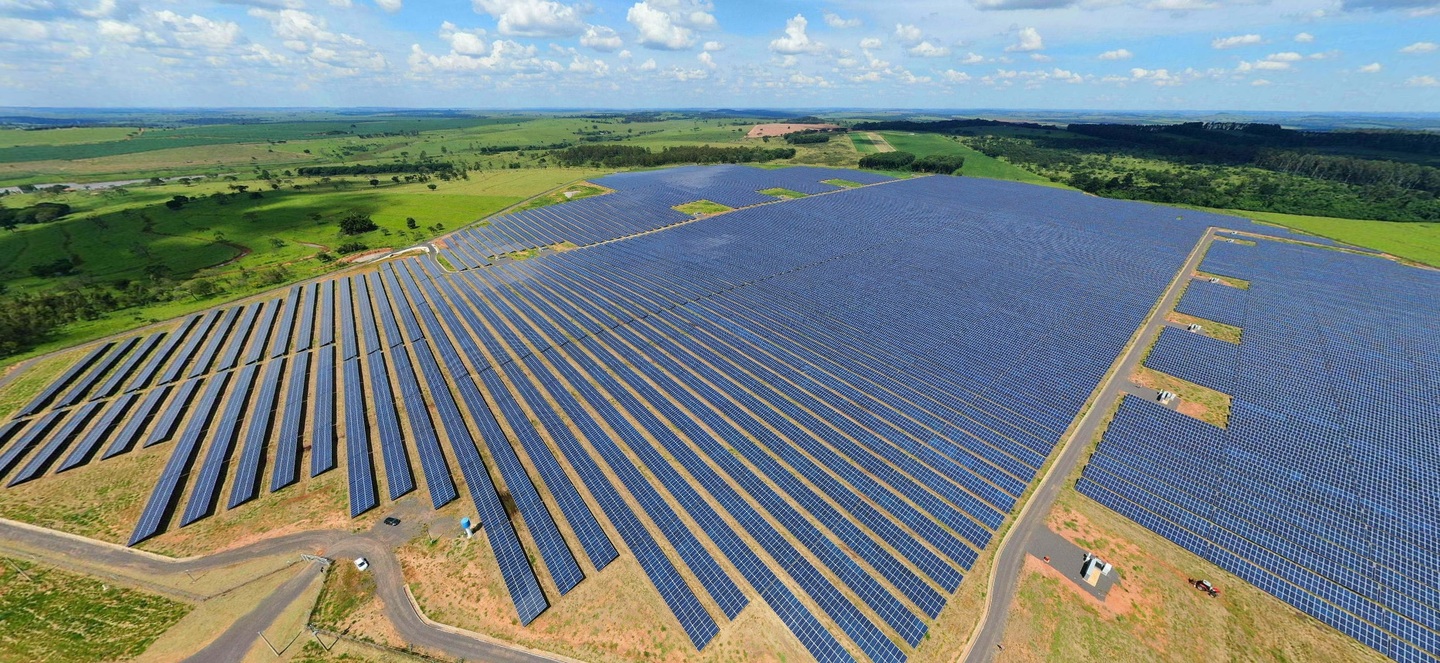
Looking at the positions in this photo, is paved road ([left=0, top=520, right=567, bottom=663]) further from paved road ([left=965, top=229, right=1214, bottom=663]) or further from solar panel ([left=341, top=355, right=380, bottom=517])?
paved road ([left=965, top=229, right=1214, bottom=663])

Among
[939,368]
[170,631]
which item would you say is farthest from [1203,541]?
[170,631]

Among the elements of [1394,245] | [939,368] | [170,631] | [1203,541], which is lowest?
[170,631]

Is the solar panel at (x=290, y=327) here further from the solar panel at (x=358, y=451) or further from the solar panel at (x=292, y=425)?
the solar panel at (x=358, y=451)

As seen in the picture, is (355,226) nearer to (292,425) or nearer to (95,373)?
(95,373)

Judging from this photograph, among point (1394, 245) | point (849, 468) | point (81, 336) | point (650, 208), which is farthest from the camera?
point (650, 208)

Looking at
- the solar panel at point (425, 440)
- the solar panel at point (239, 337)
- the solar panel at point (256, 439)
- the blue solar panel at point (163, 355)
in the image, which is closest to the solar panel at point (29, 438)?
the blue solar panel at point (163, 355)

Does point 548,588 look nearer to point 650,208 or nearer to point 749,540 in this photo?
point 749,540

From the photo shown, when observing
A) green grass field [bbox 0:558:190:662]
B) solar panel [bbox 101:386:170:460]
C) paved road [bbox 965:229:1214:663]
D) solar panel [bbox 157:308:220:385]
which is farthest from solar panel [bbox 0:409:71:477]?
paved road [bbox 965:229:1214:663]
